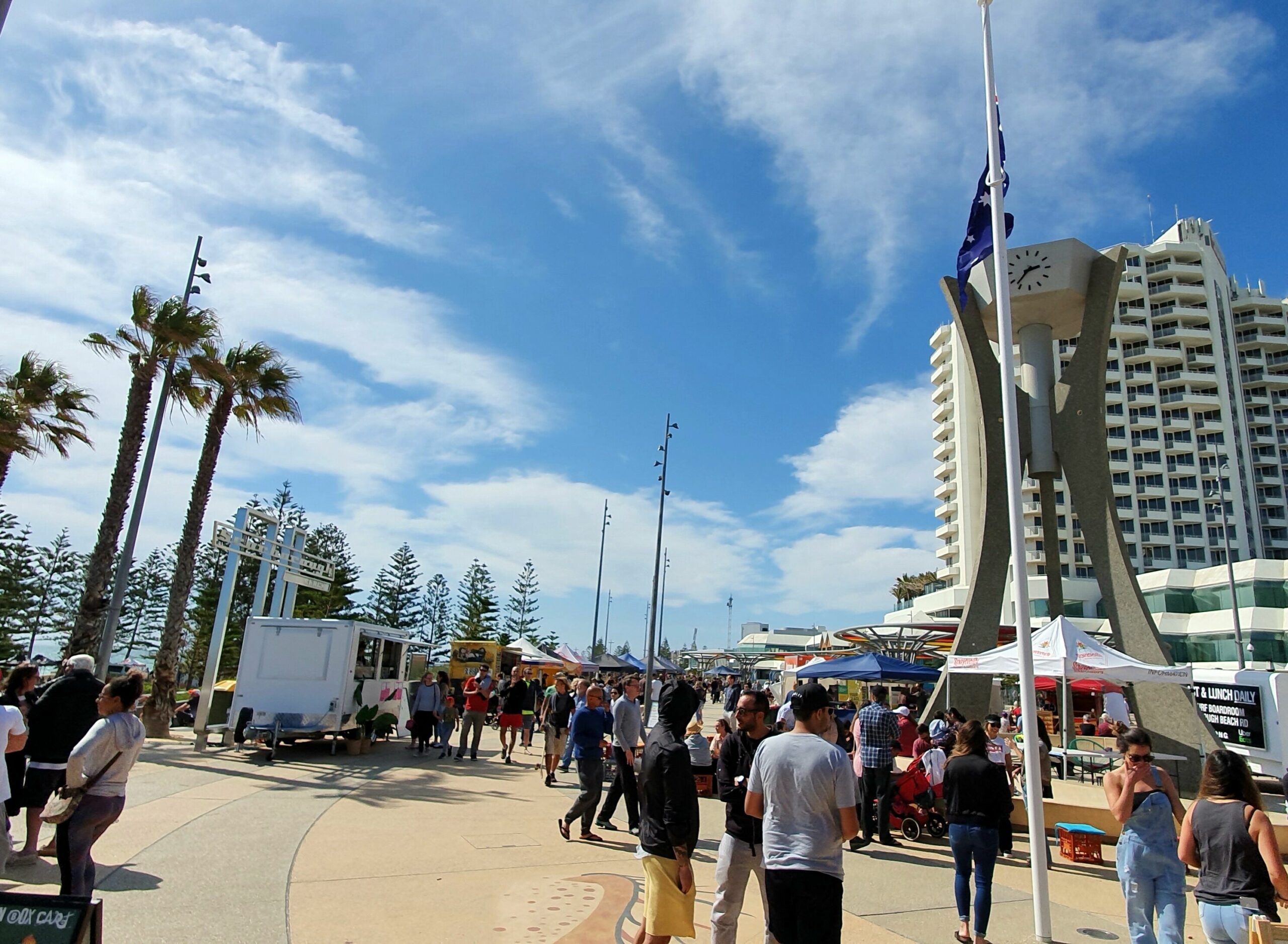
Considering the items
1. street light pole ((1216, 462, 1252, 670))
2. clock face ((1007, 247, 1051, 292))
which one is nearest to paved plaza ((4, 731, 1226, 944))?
clock face ((1007, 247, 1051, 292))

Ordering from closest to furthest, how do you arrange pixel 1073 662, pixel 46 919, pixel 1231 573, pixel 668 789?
1. pixel 46 919
2. pixel 668 789
3. pixel 1073 662
4. pixel 1231 573

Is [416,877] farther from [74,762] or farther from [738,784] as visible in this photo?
[738,784]

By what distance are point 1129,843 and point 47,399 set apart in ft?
73.5

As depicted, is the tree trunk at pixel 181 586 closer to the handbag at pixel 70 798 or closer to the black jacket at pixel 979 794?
the handbag at pixel 70 798

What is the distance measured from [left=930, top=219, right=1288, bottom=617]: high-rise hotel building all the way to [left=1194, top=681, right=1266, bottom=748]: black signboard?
169ft

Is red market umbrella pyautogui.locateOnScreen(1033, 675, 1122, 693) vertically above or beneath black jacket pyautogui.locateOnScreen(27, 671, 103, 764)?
above

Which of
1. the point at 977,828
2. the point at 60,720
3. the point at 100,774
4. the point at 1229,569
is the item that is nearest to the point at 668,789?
the point at 977,828

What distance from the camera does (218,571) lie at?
57.4 meters

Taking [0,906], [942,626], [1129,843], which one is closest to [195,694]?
[0,906]

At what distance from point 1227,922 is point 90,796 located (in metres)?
6.19

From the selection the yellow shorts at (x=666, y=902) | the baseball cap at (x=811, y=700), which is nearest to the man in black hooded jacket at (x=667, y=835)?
the yellow shorts at (x=666, y=902)

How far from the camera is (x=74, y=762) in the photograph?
4.57m

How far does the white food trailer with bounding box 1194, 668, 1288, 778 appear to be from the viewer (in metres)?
12.9

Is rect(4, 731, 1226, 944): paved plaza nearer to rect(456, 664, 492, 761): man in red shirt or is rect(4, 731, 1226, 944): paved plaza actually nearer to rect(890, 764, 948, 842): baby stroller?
rect(890, 764, 948, 842): baby stroller
